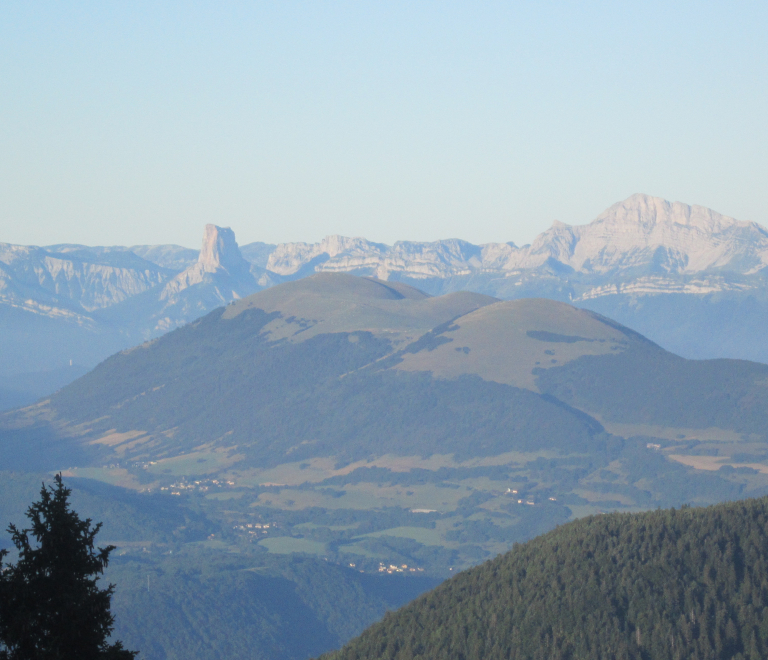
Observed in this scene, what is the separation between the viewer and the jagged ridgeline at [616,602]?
5748 inches

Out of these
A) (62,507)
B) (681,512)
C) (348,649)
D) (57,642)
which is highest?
(62,507)

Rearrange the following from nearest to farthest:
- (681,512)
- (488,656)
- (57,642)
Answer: (57,642) → (488,656) → (681,512)

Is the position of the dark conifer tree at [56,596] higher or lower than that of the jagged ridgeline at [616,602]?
higher

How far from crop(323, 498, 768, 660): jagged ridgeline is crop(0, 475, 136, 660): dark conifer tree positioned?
10709 centimetres

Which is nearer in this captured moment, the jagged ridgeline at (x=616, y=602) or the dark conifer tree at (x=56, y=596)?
the dark conifer tree at (x=56, y=596)

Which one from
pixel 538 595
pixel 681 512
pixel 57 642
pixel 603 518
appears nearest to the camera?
pixel 57 642

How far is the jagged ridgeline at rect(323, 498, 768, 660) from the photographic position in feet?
479

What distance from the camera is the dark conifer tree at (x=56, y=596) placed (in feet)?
154

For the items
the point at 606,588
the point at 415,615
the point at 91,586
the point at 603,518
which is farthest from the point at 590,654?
the point at 91,586

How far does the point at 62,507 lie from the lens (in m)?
48.4

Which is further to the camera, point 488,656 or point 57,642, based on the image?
point 488,656

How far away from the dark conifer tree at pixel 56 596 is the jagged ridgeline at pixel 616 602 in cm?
10709

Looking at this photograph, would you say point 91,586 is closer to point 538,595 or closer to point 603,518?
point 538,595

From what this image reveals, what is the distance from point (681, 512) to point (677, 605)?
85.9 ft
